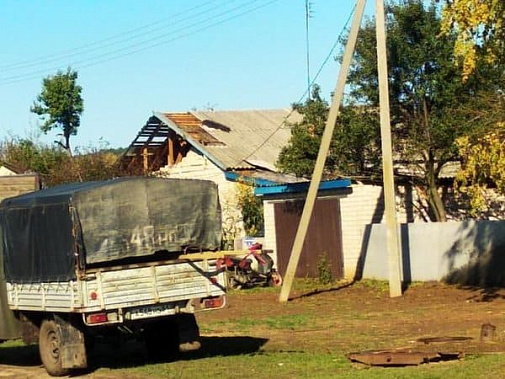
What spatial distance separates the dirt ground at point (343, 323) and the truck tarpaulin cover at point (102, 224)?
1.71 meters

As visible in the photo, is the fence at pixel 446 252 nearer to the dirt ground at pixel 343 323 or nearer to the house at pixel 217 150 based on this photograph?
the dirt ground at pixel 343 323

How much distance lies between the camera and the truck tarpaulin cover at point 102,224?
1467 centimetres

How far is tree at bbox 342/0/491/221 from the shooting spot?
27.1 metres

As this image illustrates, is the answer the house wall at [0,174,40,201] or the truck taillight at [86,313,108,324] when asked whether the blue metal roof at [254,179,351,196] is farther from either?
the truck taillight at [86,313,108,324]

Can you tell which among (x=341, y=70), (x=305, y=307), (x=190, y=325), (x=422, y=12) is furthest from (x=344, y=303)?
(x=190, y=325)

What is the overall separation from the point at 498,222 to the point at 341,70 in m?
5.58

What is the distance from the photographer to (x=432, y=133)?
89.3 ft

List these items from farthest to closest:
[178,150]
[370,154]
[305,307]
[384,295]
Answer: [178,150] → [370,154] → [384,295] → [305,307]

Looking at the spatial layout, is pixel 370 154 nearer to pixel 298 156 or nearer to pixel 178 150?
pixel 298 156

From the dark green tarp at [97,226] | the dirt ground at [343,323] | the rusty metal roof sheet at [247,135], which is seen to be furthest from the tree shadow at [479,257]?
the dark green tarp at [97,226]

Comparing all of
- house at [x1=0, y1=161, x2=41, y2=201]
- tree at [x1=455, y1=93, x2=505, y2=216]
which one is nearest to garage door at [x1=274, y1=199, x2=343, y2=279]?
tree at [x1=455, y1=93, x2=505, y2=216]

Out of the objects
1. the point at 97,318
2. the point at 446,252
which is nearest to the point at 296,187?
the point at 446,252

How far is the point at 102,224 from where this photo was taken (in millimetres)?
14781

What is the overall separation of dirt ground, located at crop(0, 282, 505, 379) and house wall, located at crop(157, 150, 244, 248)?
23.4ft
